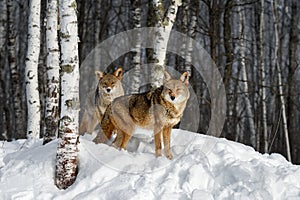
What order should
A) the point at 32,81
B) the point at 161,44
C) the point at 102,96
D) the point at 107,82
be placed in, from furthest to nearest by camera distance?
the point at 32,81
the point at 102,96
the point at 107,82
the point at 161,44

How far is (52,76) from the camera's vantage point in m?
7.29

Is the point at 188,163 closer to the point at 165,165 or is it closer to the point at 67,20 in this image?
the point at 165,165

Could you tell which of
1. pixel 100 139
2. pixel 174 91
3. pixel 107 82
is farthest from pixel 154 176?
pixel 107 82

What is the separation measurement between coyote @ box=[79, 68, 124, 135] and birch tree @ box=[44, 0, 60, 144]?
1.18m

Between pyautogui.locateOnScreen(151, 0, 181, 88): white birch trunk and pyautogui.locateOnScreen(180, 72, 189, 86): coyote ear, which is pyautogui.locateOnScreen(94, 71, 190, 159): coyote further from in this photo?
pyautogui.locateOnScreen(151, 0, 181, 88): white birch trunk

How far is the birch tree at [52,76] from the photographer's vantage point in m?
7.21

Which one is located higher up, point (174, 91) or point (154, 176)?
point (174, 91)

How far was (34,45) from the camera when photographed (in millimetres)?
9234

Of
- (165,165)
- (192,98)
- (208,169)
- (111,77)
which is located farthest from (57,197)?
(192,98)

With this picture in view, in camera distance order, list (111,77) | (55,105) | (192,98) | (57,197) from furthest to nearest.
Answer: (192,98) < (111,77) < (55,105) < (57,197)

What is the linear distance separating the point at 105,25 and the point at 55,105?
521 inches

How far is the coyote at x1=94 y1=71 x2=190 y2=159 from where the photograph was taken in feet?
19.2

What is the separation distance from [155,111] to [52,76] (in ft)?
7.81

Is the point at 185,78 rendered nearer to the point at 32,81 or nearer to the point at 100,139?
the point at 100,139
